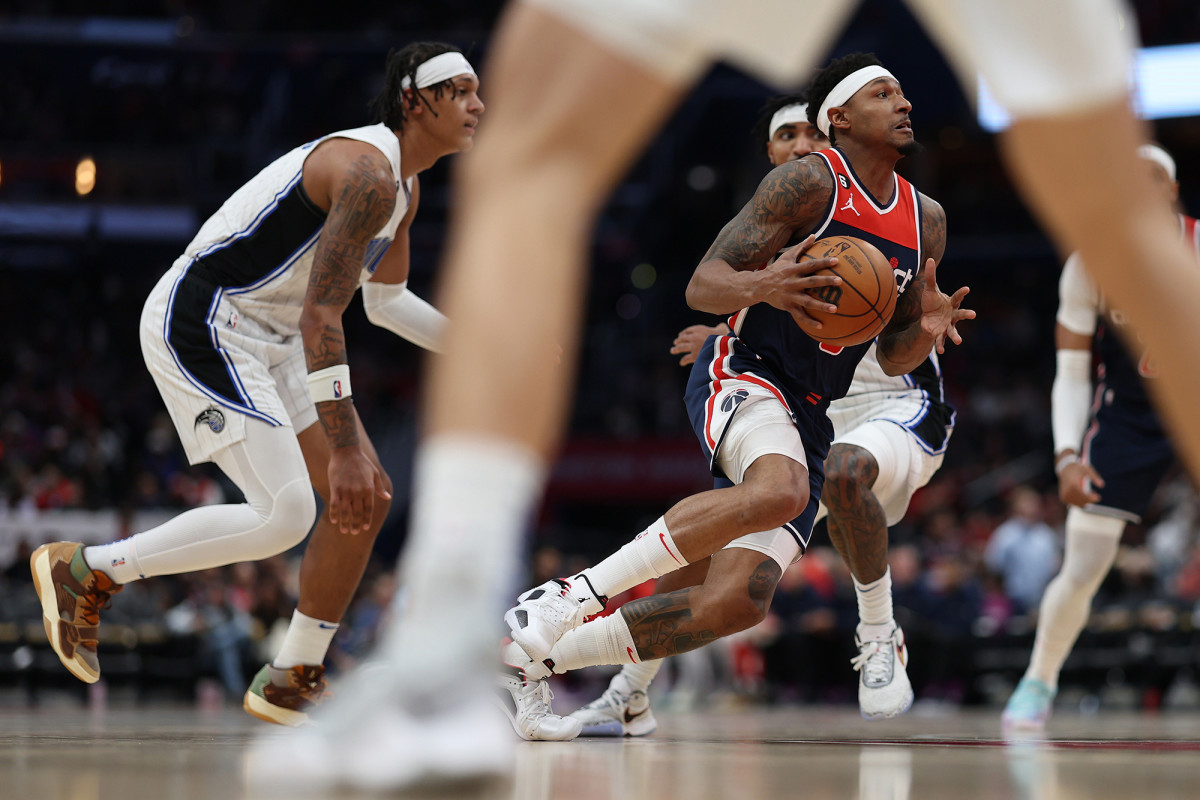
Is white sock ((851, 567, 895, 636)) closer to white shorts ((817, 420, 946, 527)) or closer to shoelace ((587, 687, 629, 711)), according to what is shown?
white shorts ((817, 420, 946, 527))

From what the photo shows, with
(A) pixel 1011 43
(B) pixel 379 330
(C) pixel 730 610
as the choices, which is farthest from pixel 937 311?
(B) pixel 379 330

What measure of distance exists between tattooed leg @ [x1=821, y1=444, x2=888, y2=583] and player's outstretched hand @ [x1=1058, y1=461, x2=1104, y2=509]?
142cm

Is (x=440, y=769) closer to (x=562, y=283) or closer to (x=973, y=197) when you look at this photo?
(x=562, y=283)

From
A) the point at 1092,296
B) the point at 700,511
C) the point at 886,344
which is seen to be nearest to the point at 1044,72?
the point at 700,511

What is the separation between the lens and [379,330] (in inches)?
1074

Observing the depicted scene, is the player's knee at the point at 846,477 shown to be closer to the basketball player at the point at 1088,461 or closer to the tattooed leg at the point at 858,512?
the tattooed leg at the point at 858,512

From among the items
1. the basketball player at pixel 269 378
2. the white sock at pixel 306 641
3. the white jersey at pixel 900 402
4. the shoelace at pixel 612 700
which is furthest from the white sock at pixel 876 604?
the white sock at pixel 306 641

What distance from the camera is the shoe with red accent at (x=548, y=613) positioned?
363 cm

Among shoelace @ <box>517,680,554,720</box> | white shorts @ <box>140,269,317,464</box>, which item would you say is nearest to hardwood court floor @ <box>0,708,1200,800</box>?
shoelace @ <box>517,680,554,720</box>

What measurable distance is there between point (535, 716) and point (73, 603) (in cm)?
178

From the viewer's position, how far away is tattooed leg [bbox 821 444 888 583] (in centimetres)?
486

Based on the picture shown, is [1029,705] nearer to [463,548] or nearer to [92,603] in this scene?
[92,603]

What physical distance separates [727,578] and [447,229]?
2195cm

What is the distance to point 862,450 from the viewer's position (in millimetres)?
4961
